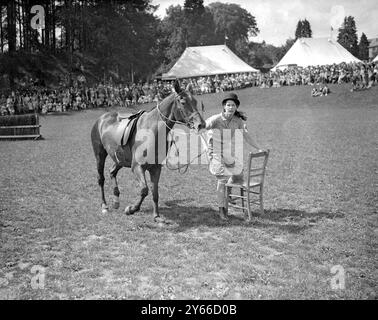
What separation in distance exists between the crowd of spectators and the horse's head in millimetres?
22868

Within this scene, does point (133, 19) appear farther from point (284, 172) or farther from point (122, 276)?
point (122, 276)

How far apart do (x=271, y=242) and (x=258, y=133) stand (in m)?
13.8

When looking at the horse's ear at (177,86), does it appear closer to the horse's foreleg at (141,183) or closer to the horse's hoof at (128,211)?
the horse's foreleg at (141,183)

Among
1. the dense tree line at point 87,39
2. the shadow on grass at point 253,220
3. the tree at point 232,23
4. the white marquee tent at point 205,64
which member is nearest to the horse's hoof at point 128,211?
the shadow on grass at point 253,220

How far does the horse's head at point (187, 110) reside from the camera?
6.27 m

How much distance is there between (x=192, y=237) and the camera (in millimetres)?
6148

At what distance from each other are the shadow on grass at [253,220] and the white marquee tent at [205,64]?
4077 cm

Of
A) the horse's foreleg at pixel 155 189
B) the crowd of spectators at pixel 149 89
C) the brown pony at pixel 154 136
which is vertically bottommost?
the horse's foreleg at pixel 155 189

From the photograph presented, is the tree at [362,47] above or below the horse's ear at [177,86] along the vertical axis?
above

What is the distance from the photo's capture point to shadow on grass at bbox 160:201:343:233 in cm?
661

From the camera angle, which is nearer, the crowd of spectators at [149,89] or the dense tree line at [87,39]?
the crowd of spectators at [149,89]

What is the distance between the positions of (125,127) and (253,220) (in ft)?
9.79

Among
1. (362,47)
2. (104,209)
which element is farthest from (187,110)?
(362,47)
